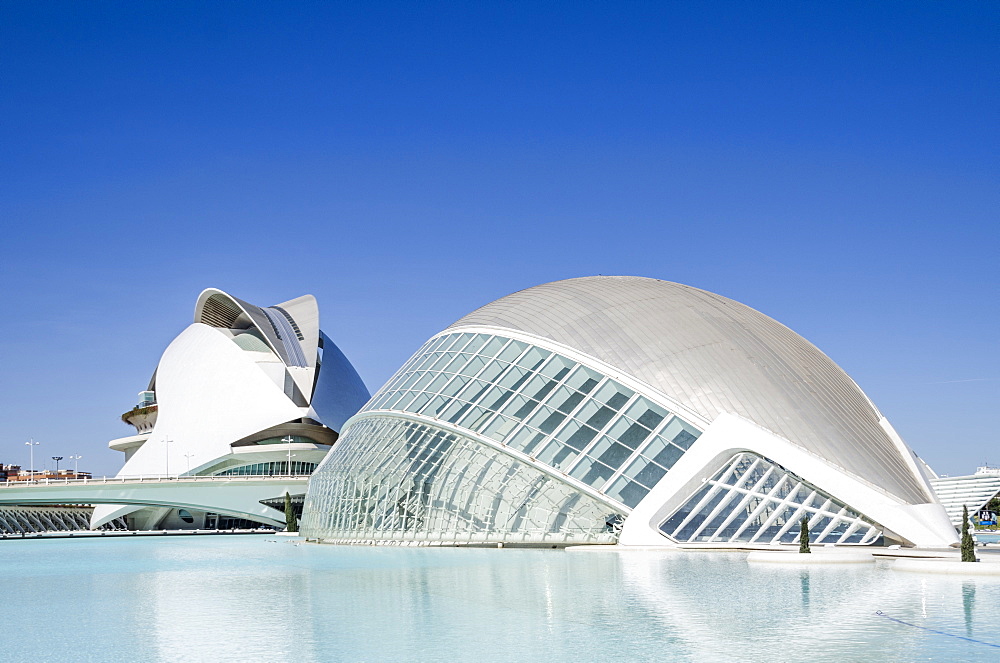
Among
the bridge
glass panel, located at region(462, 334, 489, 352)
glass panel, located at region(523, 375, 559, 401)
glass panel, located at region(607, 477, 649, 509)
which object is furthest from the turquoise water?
the bridge

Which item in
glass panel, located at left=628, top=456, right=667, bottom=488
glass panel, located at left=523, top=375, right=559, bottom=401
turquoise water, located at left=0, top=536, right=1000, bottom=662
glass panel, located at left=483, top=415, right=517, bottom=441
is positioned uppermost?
glass panel, located at left=523, top=375, right=559, bottom=401

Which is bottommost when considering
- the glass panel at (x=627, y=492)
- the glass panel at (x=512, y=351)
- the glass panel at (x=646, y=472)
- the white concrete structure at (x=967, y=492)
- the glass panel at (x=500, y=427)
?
the white concrete structure at (x=967, y=492)

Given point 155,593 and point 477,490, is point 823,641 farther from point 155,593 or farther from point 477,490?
point 477,490

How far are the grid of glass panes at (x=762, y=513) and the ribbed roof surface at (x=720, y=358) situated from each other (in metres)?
1.01

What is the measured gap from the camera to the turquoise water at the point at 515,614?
9.80 meters

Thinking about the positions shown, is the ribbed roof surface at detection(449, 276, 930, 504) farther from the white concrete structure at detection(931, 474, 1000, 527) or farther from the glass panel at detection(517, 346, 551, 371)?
the white concrete structure at detection(931, 474, 1000, 527)

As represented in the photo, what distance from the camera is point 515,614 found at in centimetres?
1238

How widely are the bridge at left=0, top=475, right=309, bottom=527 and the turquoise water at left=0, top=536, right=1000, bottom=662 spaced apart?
46.2m

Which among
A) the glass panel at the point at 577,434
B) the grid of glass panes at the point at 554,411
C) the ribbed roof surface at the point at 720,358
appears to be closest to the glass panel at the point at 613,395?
the grid of glass panes at the point at 554,411

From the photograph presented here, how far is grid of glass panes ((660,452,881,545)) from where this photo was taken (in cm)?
2367

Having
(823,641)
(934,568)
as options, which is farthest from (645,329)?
(823,641)

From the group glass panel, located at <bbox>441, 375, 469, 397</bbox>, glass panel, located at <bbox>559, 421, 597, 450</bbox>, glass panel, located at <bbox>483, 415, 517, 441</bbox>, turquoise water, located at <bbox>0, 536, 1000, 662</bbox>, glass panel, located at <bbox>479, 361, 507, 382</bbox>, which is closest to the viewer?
turquoise water, located at <bbox>0, 536, 1000, 662</bbox>

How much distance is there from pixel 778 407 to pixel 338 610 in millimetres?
16189

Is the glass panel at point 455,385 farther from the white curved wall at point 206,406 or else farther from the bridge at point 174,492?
the white curved wall at point 206,406
